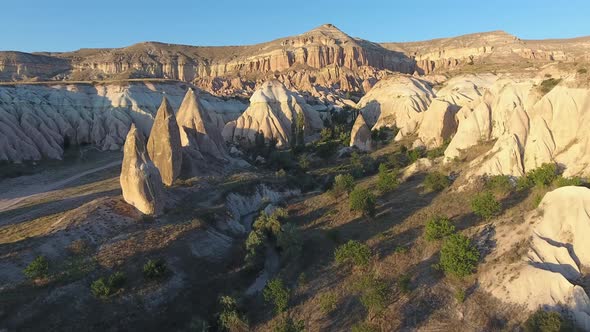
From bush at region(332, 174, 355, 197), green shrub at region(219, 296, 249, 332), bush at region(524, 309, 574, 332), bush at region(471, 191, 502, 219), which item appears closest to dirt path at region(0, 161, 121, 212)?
green shrub at region(219, 296, 249, 332)

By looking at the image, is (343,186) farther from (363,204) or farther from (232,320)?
(232,320)

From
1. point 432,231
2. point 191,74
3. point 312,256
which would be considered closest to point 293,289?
point 312,256

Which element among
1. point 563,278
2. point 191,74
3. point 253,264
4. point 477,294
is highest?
point 191,74

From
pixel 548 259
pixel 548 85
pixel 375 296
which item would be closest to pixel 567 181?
pixel 548 259

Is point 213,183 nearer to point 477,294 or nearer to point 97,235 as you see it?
point 97,235

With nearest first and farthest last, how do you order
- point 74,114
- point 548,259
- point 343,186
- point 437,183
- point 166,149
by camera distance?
point 548,259 < point 437,183 < point 343,186 < point 166,149 < point 74,114

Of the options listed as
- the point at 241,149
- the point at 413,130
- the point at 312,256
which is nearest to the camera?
the point at 312,256

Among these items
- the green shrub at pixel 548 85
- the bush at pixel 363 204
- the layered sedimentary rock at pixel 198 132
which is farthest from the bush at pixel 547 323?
the layered sedimentary rock at pixel 198 132
